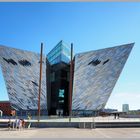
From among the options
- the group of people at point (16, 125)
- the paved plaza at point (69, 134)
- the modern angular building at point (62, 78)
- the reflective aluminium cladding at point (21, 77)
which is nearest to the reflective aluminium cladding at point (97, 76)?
the modern angular building at point (62, 78)

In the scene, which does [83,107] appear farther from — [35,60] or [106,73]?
[35,60]

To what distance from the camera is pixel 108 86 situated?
56.2 m

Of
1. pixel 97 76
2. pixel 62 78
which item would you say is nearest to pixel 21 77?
pixel 62 78

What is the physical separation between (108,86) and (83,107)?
598cm

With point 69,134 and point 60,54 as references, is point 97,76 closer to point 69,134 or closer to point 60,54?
point 60,54

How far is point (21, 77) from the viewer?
194 feet

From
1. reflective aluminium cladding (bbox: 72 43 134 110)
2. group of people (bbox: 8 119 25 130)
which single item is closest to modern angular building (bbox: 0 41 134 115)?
reflective aluminium cladding (bbox: 72 43 134 110)

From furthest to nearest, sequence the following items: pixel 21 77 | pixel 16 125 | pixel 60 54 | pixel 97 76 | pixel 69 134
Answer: pixel 60 54 → pixel 21 77 → pixel 97 76 → pixel 16 125 → pixel 69 134

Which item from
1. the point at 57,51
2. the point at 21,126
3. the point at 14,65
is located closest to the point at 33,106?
the point at 14,65

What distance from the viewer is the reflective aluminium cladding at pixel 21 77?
2241 inches

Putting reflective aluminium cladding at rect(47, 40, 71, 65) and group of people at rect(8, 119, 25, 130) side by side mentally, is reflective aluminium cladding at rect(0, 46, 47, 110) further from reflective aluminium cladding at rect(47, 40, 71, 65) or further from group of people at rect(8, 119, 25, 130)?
group of people at rect(8, 119, 25, 130)

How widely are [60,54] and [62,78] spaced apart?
508 centimetres

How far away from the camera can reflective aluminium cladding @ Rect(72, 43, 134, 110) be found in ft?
185

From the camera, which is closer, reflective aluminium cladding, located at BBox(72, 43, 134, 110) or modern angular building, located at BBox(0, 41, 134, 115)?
reflective aluminium cladding, located at BBox(72, 43, 134, 110)
